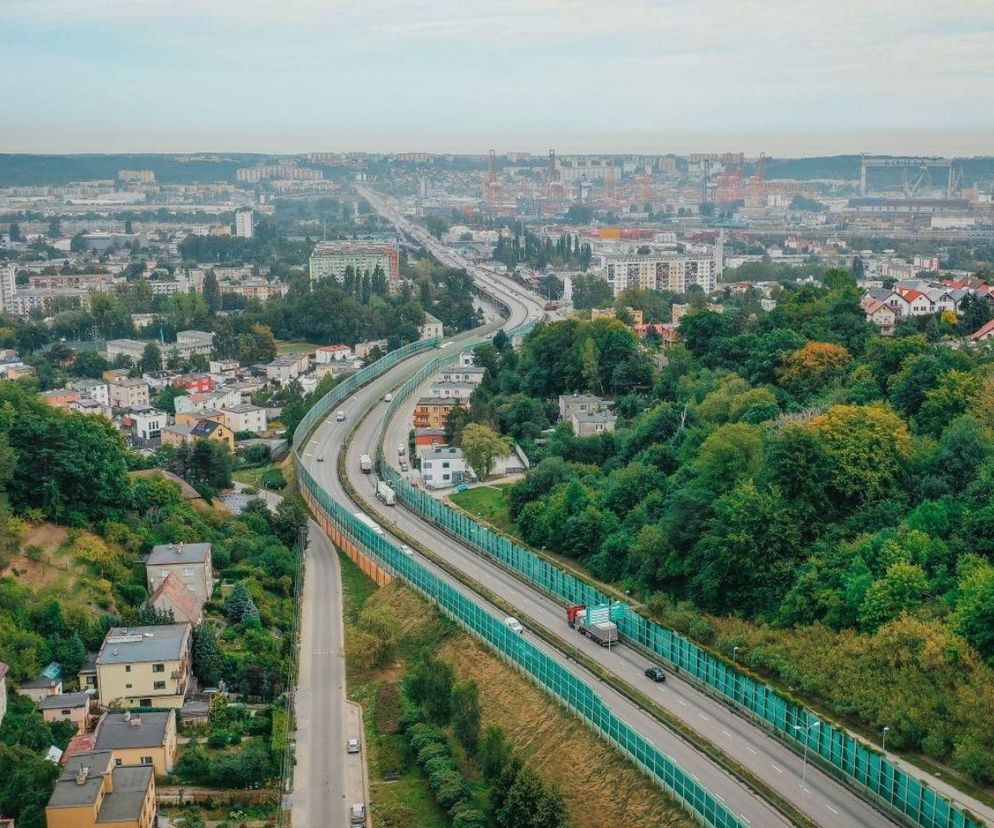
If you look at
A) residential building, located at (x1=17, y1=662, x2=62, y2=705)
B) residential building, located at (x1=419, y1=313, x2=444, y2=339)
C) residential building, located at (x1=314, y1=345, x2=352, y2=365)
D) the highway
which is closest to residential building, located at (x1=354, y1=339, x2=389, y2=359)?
residential building, located at (x1=314, y1=345, x2=352, y2=365)

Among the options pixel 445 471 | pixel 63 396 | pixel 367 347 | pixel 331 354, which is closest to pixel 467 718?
pixel 445 471

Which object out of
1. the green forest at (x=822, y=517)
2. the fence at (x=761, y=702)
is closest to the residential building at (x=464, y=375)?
the green forest at (x=822, y=517)

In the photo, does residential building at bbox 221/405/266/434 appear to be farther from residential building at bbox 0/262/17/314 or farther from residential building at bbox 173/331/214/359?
residential building at bbox 0/262/17/314

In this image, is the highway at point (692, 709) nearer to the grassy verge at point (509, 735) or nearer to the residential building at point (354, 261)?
the grassy verge at point (509, 735)

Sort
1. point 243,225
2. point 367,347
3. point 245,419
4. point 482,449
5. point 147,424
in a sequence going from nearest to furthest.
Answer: point 482,449 → point 147,424 → point 245,419 → point 367,347 → point 243,225

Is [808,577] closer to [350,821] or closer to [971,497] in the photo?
[971,497]

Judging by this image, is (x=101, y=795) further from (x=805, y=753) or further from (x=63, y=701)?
(x=805, y=753)

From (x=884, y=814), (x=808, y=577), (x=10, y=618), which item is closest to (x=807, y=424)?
(x=808, y=577)
